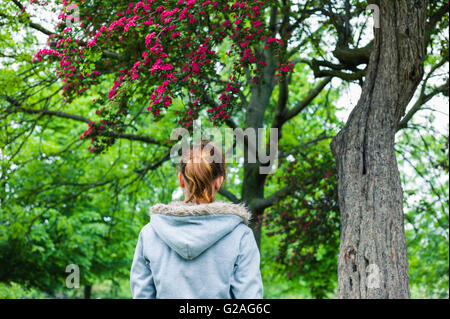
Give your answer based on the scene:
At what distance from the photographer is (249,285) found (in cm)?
208

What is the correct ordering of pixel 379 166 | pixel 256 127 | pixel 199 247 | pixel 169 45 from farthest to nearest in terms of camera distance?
pixel 256 127 → pixel 169 45 → pixel 379 166 → pixel 199 247

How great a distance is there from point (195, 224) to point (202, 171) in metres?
0.24

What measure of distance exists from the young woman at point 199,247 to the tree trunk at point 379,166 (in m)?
2.75

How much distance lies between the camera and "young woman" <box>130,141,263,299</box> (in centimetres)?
209

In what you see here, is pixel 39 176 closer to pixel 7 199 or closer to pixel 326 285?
pixel 7 199

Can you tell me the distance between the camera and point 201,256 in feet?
6.99

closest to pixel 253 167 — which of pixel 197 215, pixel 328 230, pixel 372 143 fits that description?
pixel 328 230

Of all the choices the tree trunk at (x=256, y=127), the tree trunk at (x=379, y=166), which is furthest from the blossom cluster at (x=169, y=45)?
the tree trunk at (x=256, y=127)

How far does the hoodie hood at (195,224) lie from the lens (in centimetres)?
209

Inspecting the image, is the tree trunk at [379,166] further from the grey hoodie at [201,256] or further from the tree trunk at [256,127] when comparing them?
the tree trunk at [256,127]

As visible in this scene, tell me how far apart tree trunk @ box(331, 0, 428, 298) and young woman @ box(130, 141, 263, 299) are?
9.04ft

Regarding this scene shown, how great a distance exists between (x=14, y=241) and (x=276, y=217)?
712 cm

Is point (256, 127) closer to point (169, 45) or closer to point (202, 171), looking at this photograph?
point (169, 45)

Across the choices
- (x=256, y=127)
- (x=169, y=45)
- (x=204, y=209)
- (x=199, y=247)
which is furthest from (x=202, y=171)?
(x=256, y=127)
